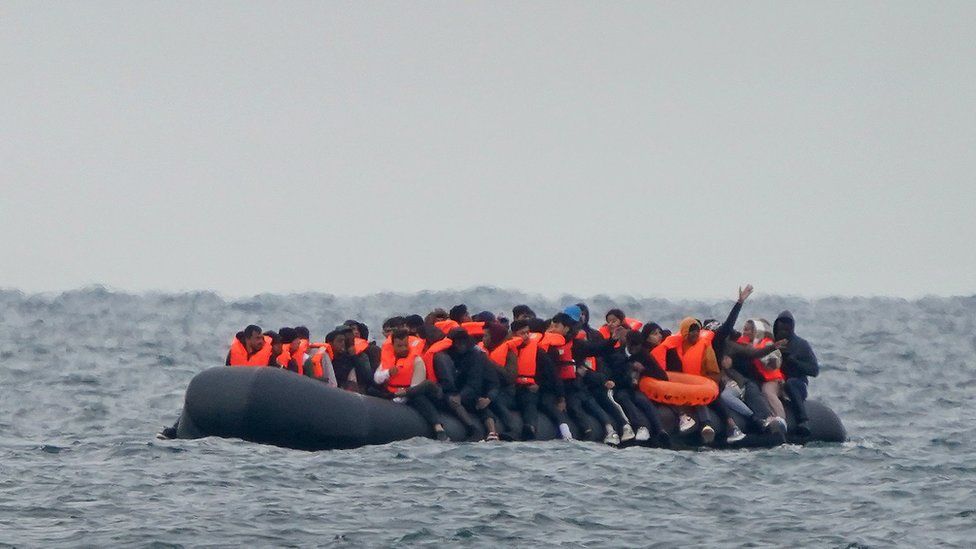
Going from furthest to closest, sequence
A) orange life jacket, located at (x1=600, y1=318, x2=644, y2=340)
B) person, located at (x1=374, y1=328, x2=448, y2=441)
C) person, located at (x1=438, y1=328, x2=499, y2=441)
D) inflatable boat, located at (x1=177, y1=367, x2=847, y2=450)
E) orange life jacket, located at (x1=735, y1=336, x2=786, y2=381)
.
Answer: orange life jacket, located at (x1=735, y1=336, x2=786, y2=381)
orange life jacket, located at (x1=600, y1=318, x2=644, y2=340)
person, located at (x1=438, y1=328, x2=499, y2=441)
person, located at (x1=374, y1=328, x2=448, y2=441)
inflatable boat, located at (x1=177, y1=367, x2=847, y2=450)

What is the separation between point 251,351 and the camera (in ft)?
75.7

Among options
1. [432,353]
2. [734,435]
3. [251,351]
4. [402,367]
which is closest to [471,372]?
[432,353]

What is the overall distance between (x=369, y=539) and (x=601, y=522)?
262cm

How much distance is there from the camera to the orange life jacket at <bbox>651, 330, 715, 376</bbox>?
24453mm

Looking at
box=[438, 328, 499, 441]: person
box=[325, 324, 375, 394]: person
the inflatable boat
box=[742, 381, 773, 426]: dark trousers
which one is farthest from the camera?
box=[742, 381, 773, 426]: dark trousers

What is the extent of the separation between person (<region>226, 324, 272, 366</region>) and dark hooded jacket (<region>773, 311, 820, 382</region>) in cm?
709

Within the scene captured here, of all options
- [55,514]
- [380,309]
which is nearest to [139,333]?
[380,309]

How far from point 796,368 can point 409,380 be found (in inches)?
224

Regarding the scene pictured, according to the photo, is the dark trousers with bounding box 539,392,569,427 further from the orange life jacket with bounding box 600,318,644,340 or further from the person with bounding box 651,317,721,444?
the person with bounding box 651,317,721,444

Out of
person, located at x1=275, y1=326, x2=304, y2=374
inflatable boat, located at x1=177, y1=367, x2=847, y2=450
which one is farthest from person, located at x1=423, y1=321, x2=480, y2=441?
person, located at x1=275, y1=326, x2=304, y2=374

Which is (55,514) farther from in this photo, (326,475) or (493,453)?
(493,453)

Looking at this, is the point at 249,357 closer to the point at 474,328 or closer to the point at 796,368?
the point at 474,328

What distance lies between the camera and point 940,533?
1869cm

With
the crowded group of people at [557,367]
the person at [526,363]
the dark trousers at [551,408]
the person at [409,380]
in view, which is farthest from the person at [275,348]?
the dark trousers at [551,408]
